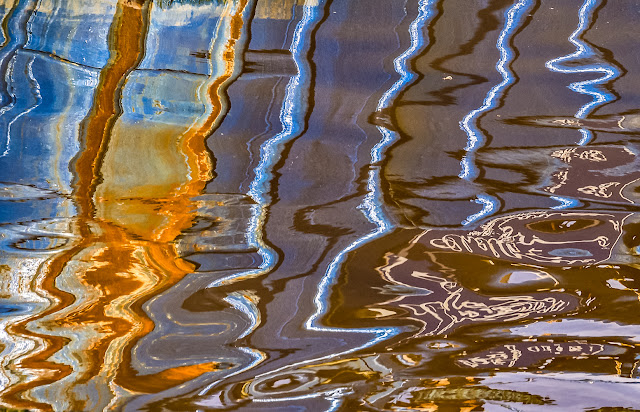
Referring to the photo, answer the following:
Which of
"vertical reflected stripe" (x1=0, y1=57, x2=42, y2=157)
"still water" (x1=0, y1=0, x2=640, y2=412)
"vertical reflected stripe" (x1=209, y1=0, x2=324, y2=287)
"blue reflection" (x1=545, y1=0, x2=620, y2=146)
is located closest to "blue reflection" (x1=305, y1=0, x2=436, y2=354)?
"still water" (x1=0, y1=0, x2=640, y2=412)

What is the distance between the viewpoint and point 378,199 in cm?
132

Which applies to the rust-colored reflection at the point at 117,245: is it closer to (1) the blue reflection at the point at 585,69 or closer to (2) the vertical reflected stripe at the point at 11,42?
(2) the vertical reflected stripe at the point at 11,42

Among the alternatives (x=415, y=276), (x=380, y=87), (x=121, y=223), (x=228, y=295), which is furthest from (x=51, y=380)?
(x=380, y=87)

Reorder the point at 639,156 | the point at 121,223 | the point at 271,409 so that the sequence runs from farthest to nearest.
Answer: the point at 639,156 < the point at 121,223 < the point at 271,409

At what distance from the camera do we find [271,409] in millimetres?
873

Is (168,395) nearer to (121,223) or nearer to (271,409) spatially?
(271,409)

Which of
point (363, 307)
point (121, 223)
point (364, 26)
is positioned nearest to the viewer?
point (363, 307)

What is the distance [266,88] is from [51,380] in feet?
2.89

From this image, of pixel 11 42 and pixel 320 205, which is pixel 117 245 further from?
pixel 11 42

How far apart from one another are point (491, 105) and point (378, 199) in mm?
444

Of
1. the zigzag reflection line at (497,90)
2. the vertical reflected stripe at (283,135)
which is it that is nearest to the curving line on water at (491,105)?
the zigzag reflection line at (497,90)

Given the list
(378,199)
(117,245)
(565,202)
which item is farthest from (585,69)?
(117,245)

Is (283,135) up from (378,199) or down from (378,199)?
up

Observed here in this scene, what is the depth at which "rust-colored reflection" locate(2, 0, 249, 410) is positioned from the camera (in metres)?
0.94
